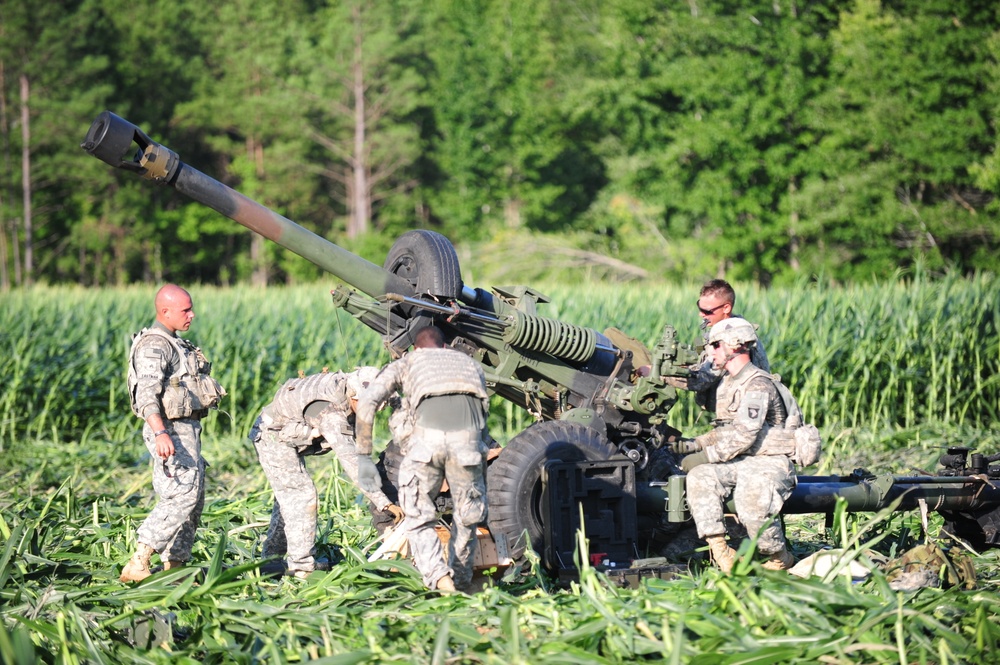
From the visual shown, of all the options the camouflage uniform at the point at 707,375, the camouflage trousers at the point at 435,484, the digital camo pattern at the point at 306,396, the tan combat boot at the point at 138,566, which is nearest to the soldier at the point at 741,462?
the camouflage uniform at the point at 707,375

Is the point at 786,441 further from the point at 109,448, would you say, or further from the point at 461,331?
the point at 109,448

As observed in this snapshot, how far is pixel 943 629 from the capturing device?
6172mm

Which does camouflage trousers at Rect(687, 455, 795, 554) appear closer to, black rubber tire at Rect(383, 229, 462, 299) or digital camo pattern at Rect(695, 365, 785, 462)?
digital camo pattern at Rect(695, 365, 785, 462)

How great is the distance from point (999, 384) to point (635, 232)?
79.9 ft

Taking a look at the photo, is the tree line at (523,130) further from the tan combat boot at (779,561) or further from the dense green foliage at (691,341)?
the tan combat boot at (779,561)

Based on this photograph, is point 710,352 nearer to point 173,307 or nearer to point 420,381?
point 420,381

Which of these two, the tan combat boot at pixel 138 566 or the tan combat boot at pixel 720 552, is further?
the tan combat boot at pixel 720 552

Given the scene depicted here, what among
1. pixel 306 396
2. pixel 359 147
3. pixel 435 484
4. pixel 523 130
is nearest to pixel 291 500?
pixel 306 396

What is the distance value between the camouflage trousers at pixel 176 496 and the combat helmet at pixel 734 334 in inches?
145

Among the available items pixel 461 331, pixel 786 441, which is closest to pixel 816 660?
pixel 786 441

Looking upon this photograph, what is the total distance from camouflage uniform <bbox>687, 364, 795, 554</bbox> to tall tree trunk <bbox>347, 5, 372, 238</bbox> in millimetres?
36303

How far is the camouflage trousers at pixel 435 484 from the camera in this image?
7145 mm

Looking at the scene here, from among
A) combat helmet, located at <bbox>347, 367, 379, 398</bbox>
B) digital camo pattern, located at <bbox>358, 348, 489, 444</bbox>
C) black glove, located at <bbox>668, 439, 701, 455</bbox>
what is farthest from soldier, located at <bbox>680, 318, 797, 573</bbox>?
combat helmet, located at <bbox>347, 367, 379, 398</bbox>

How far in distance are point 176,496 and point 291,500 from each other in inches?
30.3
